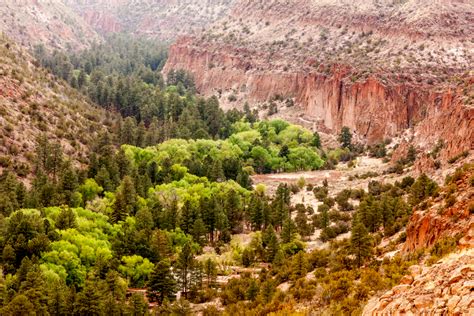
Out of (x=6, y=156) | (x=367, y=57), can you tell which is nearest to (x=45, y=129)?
(x=6, y=156)

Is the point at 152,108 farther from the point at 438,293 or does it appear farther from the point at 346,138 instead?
the point at 438,293

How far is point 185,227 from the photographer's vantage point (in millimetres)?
69562

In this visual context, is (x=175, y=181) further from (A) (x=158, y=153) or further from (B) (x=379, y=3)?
(B) (x=379, y=3)

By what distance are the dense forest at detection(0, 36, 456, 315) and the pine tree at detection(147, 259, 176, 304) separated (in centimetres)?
9

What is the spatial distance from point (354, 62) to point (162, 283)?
88.7 meters

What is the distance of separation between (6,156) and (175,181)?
21.5 meters

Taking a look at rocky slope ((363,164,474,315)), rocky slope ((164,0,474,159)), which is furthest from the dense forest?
rocky slope ((164,0,474,159))

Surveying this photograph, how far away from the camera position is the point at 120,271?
184 ft

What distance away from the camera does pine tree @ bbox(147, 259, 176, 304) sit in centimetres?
5231

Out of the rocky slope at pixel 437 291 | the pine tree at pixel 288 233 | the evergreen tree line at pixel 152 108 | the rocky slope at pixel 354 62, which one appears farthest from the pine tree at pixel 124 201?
the rocky slope at pixel 437 291

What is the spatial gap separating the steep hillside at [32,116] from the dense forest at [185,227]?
9.54 feet

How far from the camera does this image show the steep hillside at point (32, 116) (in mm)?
84312

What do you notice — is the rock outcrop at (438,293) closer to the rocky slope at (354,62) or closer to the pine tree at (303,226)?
the pine tree at (303,226)

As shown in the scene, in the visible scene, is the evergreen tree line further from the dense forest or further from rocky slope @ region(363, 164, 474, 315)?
rocky slope @ region(363, 164, 474, 315)
